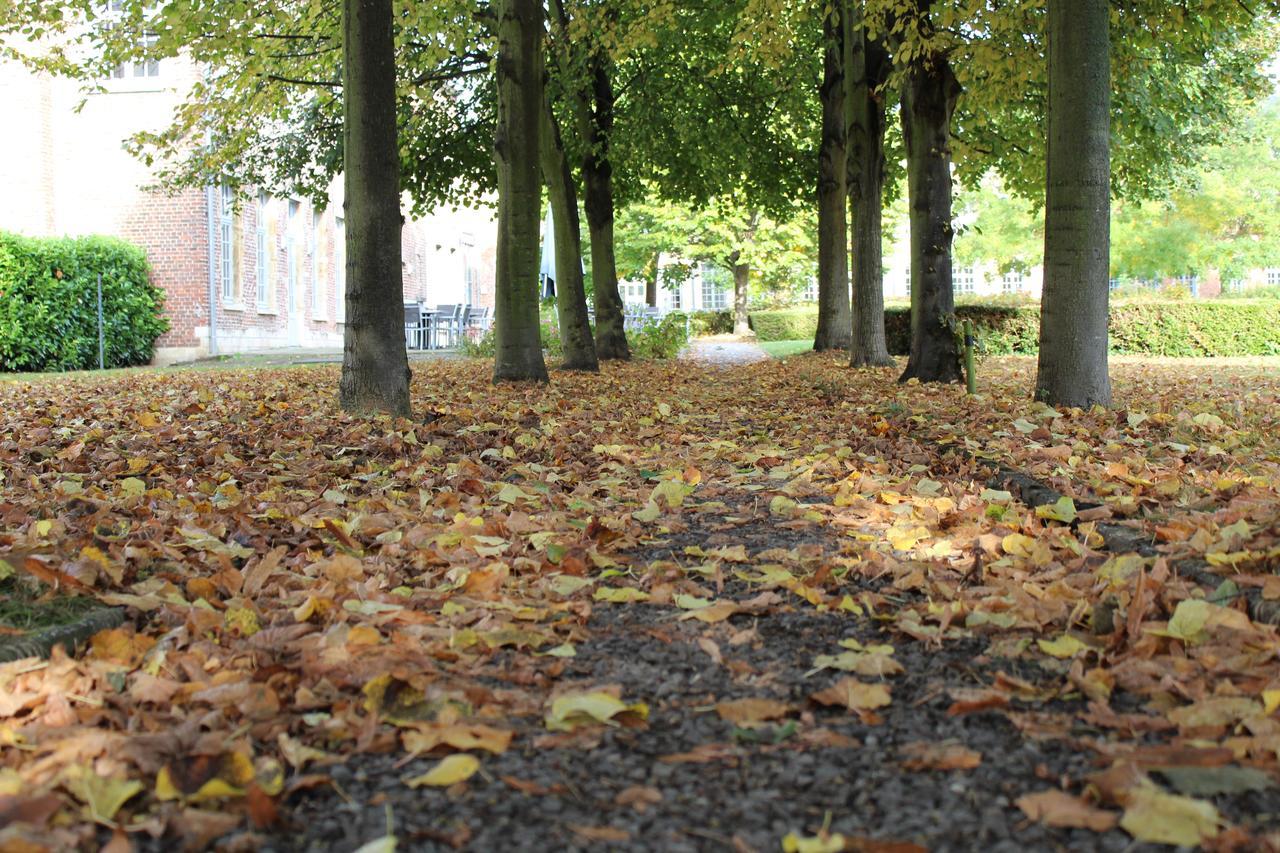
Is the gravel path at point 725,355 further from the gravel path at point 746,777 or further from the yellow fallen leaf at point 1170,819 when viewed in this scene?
the yellow fallen leaf at point 1170,819

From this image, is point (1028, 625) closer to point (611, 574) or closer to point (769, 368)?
point (611, 574)

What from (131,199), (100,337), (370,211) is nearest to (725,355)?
(100,337)

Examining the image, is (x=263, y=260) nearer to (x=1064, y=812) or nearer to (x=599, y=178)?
(x=599, y=178)

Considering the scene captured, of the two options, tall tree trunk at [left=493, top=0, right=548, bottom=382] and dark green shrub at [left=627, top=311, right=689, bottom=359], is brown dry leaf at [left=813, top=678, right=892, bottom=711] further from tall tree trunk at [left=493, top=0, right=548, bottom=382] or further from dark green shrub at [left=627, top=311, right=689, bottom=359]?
dark green shrub at [left=627, top=311, right=689, bottom=359]

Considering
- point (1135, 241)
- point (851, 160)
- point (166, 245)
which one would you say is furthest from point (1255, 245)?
point (166, 245)

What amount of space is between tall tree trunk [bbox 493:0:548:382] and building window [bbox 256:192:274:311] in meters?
16.0

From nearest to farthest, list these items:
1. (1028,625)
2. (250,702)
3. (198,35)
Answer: (250,702) < (1028,625) < (198,35)

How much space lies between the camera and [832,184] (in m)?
18.8

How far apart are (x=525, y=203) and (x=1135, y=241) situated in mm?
34292

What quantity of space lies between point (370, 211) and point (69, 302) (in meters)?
14.4

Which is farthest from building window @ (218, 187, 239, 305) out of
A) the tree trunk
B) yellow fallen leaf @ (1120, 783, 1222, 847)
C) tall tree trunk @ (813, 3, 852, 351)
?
the tree trunk

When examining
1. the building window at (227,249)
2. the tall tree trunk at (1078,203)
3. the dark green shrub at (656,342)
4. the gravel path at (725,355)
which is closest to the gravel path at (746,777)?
the tall tree trunk at (1078,203)

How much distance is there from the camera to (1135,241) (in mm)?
39688

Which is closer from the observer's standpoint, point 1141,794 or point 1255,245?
point 1141,794
